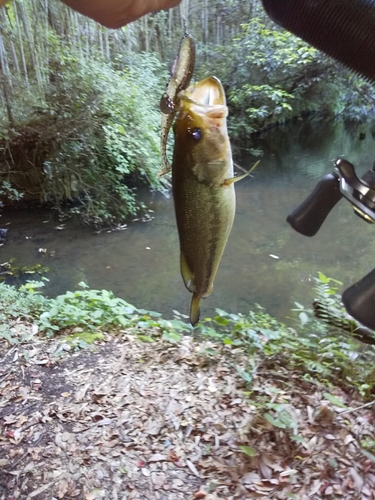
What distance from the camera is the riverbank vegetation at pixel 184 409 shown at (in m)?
2.00

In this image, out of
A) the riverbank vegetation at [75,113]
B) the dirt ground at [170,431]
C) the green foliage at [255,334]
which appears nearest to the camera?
the dirt ground at [170,431]

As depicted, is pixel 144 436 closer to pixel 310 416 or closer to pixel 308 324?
pixel 310 416

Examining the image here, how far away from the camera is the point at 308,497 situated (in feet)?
6.16

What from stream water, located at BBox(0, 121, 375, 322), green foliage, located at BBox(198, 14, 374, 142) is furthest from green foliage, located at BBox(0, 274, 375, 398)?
green foliage, located at BBox(198, 14, 374, 142)

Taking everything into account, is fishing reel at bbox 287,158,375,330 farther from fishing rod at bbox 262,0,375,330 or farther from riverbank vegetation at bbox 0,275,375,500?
riverbank vegetation at bbox 0,275,375,500

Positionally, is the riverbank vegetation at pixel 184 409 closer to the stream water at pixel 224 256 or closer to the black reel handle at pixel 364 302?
the stream water at pixel 224 256

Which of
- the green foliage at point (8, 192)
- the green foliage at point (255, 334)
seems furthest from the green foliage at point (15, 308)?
the green foliage at point (8, 192)

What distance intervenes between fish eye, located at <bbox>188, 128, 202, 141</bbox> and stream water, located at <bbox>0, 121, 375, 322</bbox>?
3436 mm

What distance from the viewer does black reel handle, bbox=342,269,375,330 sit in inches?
35.7

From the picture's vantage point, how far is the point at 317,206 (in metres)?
1.15

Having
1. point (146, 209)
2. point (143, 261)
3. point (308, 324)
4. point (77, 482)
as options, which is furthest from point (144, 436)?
point (146, 209)

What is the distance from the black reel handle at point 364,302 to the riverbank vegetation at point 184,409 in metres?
1.36

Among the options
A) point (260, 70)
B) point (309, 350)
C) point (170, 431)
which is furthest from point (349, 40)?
point (260, 70)

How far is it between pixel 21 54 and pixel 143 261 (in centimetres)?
347
